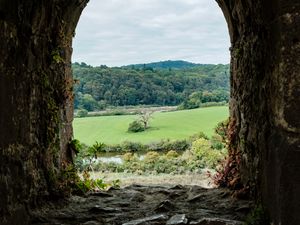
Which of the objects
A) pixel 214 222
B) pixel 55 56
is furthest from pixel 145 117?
pixel 214 222

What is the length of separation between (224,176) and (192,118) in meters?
13.0

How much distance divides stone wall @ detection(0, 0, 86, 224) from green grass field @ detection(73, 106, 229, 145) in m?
10.9

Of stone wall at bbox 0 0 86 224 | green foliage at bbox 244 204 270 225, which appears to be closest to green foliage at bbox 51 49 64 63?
stone wall at bbox 0 0 86 224

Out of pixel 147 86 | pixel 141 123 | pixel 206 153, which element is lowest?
pixel 206 153

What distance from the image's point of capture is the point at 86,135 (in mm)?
16016

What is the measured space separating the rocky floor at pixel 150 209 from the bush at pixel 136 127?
472 inches

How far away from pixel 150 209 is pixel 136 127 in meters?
13.6

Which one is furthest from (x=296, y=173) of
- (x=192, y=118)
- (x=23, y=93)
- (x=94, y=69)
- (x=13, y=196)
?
(x=192, y=118)

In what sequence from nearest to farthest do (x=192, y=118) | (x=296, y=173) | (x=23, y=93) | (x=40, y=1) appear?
(x=296, y=173), (x=23, y=93), (x=40, y=1), (x=192, y=118)

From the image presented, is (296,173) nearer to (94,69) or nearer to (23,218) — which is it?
(23,218)

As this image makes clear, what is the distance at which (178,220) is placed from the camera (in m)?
3.35

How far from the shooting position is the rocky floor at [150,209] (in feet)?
11.2

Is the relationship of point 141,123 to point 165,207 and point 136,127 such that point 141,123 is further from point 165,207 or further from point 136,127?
point 165,207

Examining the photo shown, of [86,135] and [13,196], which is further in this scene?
[86,135]
